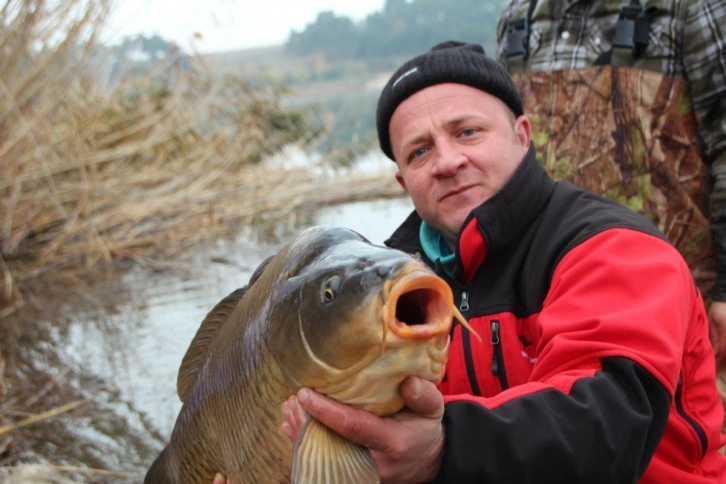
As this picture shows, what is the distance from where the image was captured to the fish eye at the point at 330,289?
1241mm

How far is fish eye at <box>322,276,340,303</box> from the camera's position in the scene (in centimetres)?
124

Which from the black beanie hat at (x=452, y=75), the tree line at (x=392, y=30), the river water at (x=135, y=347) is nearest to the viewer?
the black beanie hat at (x=452, y=75)

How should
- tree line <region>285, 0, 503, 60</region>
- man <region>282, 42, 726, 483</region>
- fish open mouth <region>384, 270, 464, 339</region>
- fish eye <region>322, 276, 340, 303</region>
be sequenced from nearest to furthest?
1. fish open mouth <region>384, 270, 464, 339</region>
2. fish eye <region>322, 276, 340, 303</region>
3. man <region>282, 42, 726, 483</region>
4. tree line <region>285, 0, 503, 60</region>

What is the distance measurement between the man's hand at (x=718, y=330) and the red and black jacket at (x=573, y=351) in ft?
2.02

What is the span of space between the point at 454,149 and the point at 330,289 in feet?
3.49

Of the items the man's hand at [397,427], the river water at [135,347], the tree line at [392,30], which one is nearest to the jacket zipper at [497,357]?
the man's hand at [397,427]

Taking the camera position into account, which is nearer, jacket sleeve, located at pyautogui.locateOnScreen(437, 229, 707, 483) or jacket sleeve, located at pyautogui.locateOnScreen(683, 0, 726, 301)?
jacket sleeve, located at pyautogui.locateOnScreen(437, 229, 707, 483)

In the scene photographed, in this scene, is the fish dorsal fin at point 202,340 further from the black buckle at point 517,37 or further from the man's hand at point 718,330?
the black buckle at point 517,37

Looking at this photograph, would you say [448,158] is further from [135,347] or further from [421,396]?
Result: [135,347]

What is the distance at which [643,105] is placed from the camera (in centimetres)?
274

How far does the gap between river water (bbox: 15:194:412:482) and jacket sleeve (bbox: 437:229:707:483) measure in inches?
83.8

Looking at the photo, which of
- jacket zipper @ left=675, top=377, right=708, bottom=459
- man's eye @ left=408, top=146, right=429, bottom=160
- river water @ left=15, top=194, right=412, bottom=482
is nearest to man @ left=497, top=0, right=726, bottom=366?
jacket zipper @ left=675, top=377, right=708, bottom=459

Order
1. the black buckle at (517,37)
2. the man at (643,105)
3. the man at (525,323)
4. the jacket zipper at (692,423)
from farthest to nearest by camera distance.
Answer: the black buckle at (517,37) < the man at (643,105) < the jacket zipper at (692,423) < the man at (525,323)

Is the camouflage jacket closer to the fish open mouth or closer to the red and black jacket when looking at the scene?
the red and black jacket
